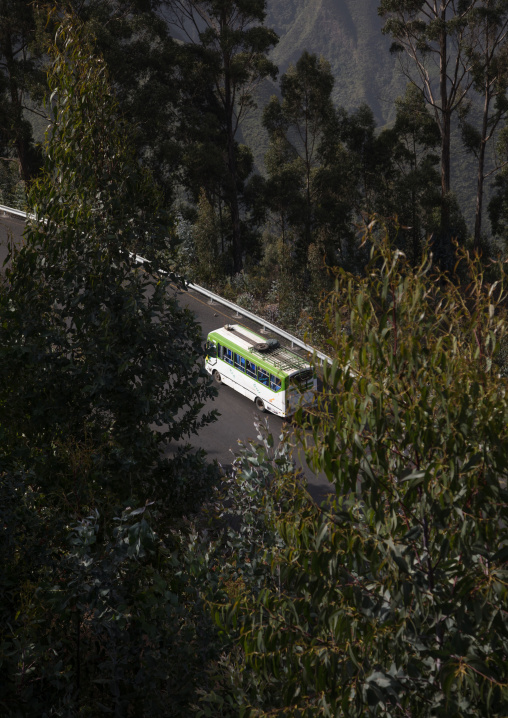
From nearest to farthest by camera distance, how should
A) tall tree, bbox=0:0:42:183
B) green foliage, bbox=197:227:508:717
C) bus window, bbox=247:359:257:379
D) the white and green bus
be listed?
green foliage, bbox=197:227:508:717 < the white and green bus < bus window, bbox=247:359:257:379 < tall tree, bbox=0:0:42:183

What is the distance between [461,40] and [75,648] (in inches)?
1412

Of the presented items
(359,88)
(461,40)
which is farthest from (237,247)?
(359,88)

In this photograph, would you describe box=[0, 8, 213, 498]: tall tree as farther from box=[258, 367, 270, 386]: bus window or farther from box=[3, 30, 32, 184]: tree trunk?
box=[3, 30, 32, 184]: tree trunk

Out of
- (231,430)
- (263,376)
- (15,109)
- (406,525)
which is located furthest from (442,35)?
(406,525)

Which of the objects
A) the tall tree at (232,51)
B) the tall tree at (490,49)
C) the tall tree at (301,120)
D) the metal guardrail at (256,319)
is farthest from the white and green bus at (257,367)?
the tall tree at (490,49)

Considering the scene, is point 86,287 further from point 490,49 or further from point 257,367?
point 490,49

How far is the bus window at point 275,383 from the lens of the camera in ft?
59.2

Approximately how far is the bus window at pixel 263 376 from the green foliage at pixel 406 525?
14296 millimetres

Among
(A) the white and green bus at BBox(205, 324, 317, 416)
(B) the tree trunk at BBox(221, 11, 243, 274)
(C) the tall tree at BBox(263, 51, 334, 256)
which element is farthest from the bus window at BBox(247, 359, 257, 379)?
(C) the tall tree at BBox(263, 51, 334, 256)

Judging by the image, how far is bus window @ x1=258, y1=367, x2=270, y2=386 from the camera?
60.4 ft

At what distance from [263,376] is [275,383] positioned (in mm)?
541

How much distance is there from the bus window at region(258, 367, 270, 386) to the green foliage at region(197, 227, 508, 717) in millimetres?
14296

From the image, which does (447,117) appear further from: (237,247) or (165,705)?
(165,705)

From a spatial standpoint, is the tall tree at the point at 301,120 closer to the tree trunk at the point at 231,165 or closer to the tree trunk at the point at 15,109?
the tree trunk at the point at 231,165
